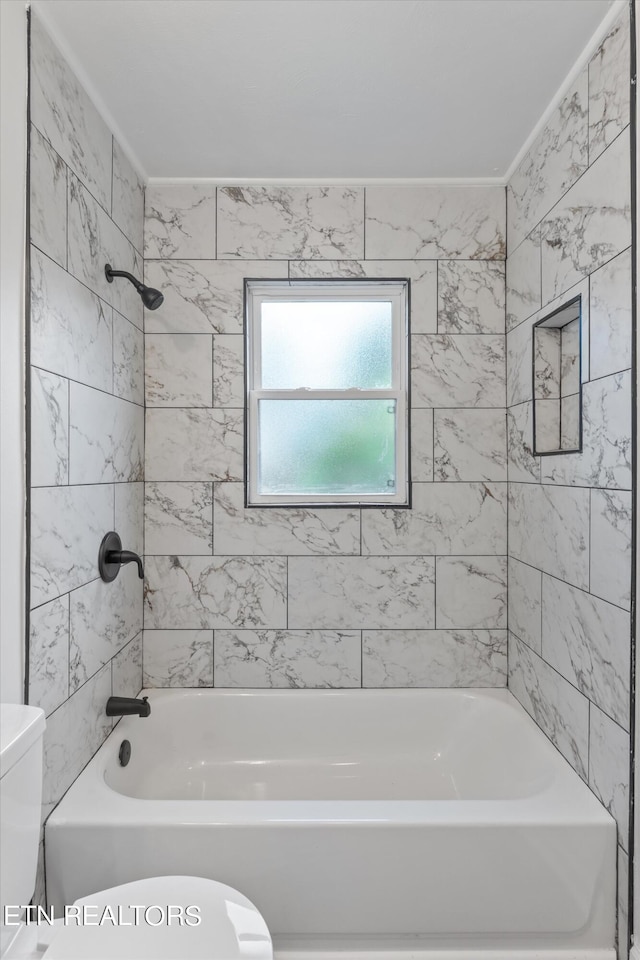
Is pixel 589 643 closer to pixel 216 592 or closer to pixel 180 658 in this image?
pixel 216 592

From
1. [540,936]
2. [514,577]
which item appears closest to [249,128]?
[514,577]

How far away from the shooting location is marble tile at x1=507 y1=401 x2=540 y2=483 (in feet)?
6.94

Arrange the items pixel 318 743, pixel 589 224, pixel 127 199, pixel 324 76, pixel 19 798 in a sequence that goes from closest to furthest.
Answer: pixel 19 798
pixel 589 224
pixel 324 76
pixel 127 199
pixel 318 743

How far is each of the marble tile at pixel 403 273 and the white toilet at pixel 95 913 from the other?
188 centimetres

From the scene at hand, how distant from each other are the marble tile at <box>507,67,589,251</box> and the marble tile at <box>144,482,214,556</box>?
5.29 feet

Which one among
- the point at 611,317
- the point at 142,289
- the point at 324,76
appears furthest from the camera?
the point at 142,289

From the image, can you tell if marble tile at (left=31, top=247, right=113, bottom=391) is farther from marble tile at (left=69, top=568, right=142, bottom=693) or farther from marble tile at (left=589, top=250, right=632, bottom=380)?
marble tile at (left=589, top=250, right=632, bottom=380)

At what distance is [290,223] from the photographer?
Result: 238 centimetres

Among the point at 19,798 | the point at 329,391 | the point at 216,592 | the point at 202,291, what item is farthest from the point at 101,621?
the point at 202,291

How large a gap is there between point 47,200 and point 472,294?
1602 mm

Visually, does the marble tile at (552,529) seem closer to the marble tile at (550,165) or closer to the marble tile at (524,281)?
the marble tile at (524,281)

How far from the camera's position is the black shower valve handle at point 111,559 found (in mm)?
1913

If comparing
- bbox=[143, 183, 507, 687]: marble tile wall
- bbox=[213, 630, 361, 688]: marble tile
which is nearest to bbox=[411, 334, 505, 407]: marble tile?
bbox=[143, 183, 507, 687]: marble tile wall

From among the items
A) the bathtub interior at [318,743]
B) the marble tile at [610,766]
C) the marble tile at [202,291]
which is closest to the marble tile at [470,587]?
the bathtub interior at [318,743]
